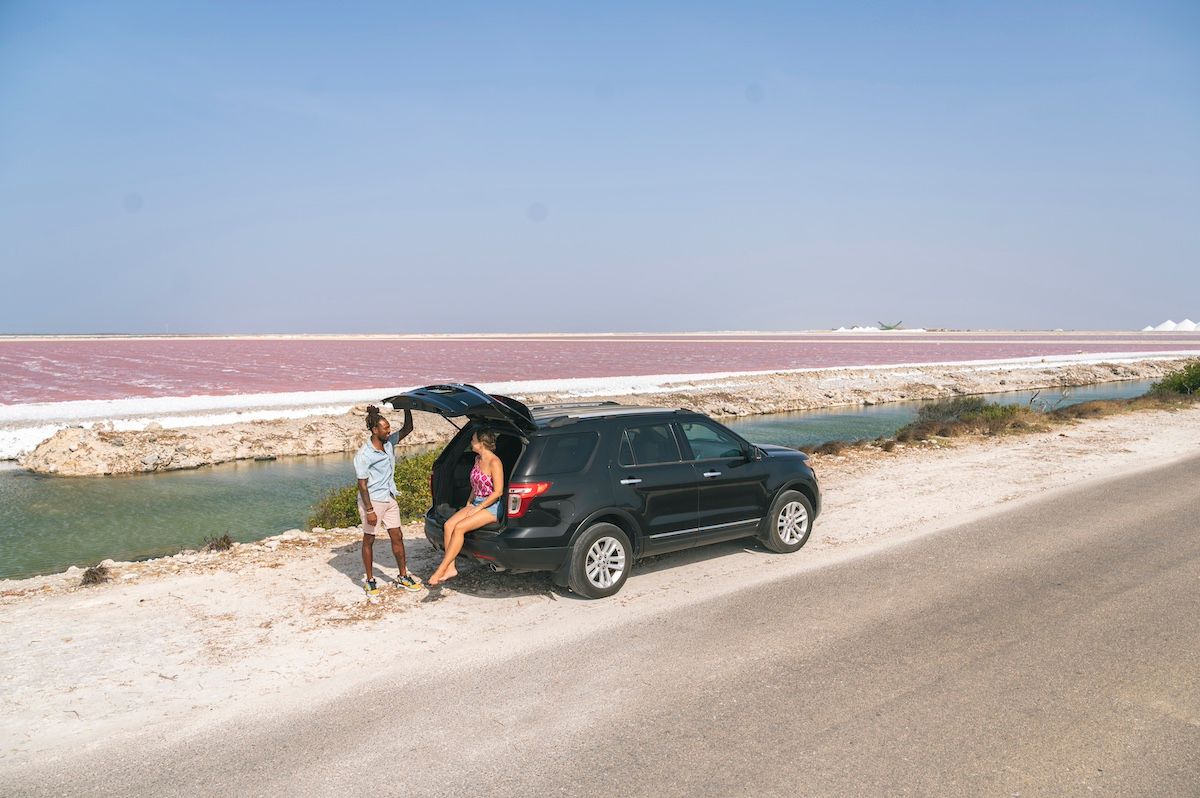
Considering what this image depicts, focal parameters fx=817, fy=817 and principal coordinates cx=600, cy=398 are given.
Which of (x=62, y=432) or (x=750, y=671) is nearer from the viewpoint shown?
(x=750, y=671)

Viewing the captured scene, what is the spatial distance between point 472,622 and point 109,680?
296 cm

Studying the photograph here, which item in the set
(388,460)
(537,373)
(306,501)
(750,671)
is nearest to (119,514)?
(306,501)

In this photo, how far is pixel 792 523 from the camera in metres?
9.99

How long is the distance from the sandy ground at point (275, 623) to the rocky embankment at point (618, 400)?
48.6 feet

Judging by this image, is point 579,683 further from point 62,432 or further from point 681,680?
point 62,432

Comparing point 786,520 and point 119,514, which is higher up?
point 786,520

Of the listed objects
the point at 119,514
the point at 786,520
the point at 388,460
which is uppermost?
the point at 388,460

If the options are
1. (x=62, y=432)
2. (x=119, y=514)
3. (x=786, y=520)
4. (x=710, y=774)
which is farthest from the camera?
(x=62, y=432)

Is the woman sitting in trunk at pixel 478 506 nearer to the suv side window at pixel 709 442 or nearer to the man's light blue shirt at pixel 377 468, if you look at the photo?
the man's light blue shirt at pixel 377 468

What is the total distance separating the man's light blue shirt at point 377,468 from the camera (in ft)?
26.7

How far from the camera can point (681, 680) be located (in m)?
6.28

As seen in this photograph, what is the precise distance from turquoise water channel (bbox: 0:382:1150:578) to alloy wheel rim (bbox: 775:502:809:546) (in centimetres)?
936

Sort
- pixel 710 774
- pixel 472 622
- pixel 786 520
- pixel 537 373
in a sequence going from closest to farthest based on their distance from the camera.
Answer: pixel 710 774, pixel 472 622, pixel 786 520, pixel 537 373

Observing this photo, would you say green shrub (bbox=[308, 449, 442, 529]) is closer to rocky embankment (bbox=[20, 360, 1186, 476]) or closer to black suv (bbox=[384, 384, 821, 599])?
black suv (bbox=[384, 384, 821, 599])
